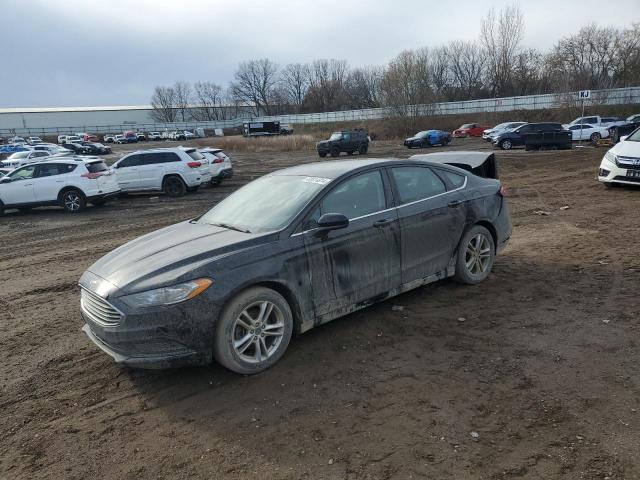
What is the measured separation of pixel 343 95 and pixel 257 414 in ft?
376

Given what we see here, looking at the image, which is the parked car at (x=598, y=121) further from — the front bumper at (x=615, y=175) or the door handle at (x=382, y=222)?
the door handle at (x=382, y=222)

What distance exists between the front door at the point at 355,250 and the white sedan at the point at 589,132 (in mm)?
33478

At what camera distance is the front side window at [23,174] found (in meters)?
14.6

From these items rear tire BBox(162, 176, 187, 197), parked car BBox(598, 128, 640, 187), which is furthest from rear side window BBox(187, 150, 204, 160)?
parked car BBox(598, 128, 640, 187)

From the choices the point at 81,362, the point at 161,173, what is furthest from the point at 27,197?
the point at 81,362

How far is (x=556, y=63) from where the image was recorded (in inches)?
2751

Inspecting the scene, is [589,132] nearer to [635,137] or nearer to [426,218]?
[635,137]

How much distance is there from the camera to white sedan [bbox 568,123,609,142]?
3309cm

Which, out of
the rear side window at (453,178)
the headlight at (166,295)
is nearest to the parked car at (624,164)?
the rear side window at (453,178)

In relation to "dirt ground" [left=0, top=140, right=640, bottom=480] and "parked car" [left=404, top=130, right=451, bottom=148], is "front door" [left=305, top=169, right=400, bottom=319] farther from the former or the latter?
"parked car" [left=404, top=130, right=451, bottom=148]

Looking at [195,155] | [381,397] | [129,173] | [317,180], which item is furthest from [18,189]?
[381,397]

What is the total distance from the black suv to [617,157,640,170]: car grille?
22629 mm

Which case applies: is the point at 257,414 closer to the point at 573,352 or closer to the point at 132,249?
the point at 132,249

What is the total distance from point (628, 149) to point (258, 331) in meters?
11.7
